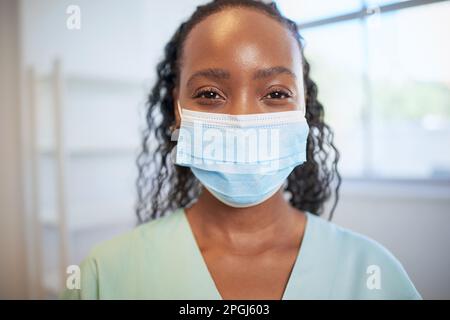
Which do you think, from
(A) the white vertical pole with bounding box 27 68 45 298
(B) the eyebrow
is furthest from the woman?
(A) the white vertical pole with bounding box 27 68 45 298

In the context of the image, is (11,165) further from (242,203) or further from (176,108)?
(242,203)

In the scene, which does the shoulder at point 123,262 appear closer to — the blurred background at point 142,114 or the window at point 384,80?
the blurred background at point 142,114

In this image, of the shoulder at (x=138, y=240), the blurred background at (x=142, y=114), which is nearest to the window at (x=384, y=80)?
the blurred background at (x=142, y=114)

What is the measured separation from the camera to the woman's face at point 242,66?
1.73ft

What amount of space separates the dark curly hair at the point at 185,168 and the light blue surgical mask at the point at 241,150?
0.13m

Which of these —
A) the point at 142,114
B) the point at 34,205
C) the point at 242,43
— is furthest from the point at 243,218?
the point at 34,205

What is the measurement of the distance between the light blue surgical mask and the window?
187 mm

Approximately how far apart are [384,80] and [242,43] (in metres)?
0.33

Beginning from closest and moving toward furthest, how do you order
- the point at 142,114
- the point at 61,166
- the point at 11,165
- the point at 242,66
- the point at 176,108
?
the point at 242,66, the point at 176,108, the point at 11,165, the point at 61,166, the point at 142,114

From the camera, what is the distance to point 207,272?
583 mm

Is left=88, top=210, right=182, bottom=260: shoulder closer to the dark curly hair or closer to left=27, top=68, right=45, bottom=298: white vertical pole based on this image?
the dark curly hair

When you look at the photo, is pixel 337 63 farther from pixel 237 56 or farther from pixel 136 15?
pixel 136 15

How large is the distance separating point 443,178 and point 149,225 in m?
0.59

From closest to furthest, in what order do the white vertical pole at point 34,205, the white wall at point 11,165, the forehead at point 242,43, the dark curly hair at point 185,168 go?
the forehead at point 242,43
the dark curly hair at point 185,168
the white wall at point 11,165
the white vertical pole at point 34,205
